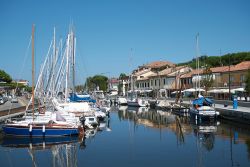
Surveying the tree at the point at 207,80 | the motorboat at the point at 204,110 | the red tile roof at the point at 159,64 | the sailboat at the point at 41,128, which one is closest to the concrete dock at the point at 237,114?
the motorboat at the point at 204,110

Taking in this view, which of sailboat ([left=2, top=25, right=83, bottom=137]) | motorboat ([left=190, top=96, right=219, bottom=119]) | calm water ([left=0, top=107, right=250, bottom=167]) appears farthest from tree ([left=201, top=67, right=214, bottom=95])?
sailboat ([left=2, top=25, right=83, bottom=137])

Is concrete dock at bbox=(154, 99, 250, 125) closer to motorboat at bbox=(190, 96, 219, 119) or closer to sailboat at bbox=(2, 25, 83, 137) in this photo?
motorboat at bbox=(190, 96, 219, 119)

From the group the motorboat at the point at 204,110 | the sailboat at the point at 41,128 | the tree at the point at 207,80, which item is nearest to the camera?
the sailboat at the point at 41,128

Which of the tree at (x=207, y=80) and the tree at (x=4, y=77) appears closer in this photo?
the tree at (x=207, y=80)

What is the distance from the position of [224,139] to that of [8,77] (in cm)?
9703

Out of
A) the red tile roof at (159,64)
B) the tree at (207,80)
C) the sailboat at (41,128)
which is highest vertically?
the red tile roof at (159,64)

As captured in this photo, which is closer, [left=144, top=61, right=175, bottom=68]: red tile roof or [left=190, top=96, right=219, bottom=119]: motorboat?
[left=190, top=96, right=219, bottom=119]: motorboat

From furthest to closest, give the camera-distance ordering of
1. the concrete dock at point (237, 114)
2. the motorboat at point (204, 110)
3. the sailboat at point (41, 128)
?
the motorboat at point (204, 110) < the concrete dock at point (237, 114) < the sailboat at point (41, 128)

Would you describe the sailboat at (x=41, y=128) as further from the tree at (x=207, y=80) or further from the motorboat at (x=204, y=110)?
Result: the tree at (x=207, y=80)

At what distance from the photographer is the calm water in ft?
71.2

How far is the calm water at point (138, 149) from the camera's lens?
21.7 meters

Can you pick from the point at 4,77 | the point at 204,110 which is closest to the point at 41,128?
the point at 204,110

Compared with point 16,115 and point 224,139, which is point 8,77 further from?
point 224,139

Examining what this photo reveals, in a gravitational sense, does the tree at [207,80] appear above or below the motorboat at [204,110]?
above
